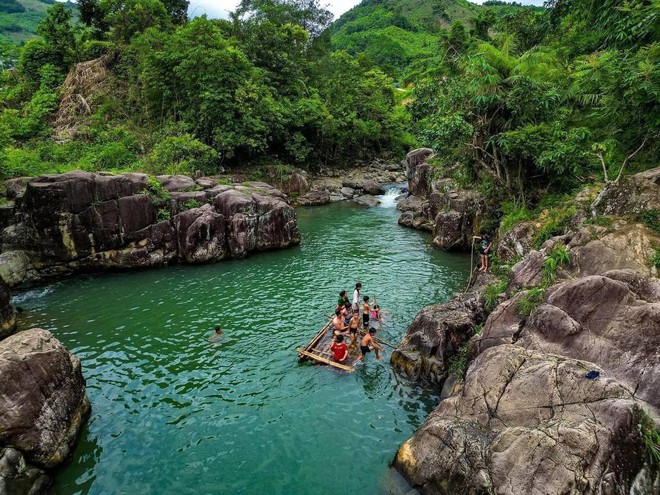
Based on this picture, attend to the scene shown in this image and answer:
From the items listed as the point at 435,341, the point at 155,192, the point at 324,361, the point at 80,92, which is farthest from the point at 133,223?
the point at 80,92

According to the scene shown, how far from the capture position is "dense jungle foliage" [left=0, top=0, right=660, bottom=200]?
56.7ft

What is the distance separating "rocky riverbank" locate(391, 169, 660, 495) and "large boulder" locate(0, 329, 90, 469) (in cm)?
913

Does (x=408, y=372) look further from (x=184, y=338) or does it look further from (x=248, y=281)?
(x=248, y=281)

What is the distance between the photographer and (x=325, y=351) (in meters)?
15.2

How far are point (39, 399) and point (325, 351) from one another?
9.13m

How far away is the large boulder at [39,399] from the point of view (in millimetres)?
9320

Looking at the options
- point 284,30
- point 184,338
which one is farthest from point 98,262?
point 284,30

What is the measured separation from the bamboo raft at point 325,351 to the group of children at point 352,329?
197mm

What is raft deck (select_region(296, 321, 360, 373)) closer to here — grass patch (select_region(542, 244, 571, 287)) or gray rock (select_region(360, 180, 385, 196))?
grass patch (select_region(542, 244, 571, 287))

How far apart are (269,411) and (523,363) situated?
777 centimetres

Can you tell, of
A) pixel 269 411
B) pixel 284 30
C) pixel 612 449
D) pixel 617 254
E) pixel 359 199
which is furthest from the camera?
pixel 284 30

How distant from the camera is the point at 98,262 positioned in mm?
24422

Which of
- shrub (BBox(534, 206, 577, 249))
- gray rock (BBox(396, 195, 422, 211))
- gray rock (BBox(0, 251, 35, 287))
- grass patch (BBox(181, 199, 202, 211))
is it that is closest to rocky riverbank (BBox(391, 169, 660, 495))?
shrub (BBox(534, 206, 577, 249))

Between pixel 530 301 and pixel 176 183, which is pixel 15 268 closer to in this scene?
pixel 176 183
